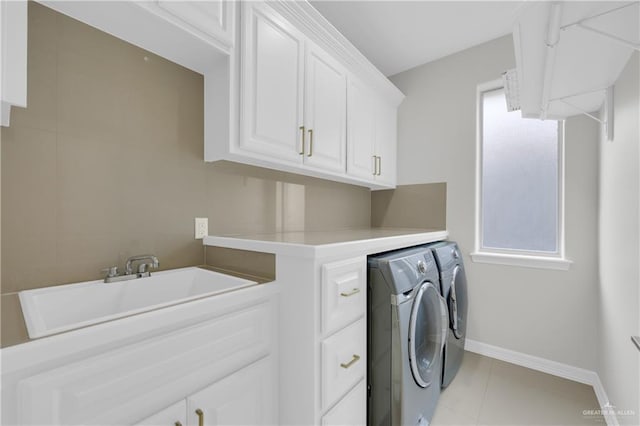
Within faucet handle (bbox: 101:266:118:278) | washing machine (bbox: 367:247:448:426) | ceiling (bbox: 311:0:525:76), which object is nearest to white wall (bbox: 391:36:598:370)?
ceiling (bbox: 311:0:525:76)

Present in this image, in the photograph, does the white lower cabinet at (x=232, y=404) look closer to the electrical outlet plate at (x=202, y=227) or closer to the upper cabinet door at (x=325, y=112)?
the electrical outlet plate at (x=202, y=227)

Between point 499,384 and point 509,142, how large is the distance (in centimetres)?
190

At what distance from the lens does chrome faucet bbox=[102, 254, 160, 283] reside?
1.21 metres

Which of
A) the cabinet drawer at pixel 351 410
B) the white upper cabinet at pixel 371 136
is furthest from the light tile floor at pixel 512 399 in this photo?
the white upper cabinet at pixel 371 136

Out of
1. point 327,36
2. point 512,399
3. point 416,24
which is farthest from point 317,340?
point 416,24

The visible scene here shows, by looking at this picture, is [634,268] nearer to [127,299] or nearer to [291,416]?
[291,416]

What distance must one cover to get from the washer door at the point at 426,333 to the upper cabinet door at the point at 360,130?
1.05 m

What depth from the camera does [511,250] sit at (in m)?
2.35

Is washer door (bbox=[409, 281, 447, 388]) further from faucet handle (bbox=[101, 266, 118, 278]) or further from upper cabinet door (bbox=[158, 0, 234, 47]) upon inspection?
upper cabinet door (bbox=[158, 0, 234, 47])

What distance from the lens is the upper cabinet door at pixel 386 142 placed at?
2.54 metres

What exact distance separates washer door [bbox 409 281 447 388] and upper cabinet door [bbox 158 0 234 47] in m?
1.58

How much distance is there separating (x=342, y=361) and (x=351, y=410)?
0.84ft

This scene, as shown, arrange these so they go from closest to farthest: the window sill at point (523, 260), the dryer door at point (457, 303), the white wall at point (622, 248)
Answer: the white wall at point (622, 248) < the dryer door at point (457, 303) < the window sill at point (523, 260)

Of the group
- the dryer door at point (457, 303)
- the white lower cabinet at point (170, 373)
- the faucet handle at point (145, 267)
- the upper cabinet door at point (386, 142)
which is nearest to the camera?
the white lower cabinet at point (170, 373)
